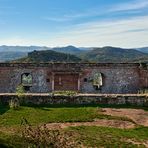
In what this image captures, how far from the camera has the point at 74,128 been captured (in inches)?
714

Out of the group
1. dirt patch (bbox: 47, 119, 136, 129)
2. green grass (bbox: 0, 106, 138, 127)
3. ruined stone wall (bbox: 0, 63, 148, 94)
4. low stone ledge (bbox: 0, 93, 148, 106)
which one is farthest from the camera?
ruined stone wall (bbox: 0, 63, 148, 94)

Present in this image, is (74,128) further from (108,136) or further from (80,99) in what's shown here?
(80,99)

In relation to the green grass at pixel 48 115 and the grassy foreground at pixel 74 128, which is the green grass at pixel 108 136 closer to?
the grassy foreground at pixel 74 128

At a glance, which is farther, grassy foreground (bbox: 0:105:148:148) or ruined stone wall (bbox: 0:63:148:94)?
ruined stone wall (bbox: 0:63:148:94)

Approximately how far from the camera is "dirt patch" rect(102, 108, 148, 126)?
20.2m

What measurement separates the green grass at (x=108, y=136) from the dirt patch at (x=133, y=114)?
1.59m

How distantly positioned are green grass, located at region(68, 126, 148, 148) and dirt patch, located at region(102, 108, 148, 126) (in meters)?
1.59

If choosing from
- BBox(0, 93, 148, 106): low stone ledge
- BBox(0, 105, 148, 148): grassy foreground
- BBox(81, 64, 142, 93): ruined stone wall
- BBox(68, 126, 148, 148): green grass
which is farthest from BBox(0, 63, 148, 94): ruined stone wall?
BBox(68, 126, 148, 148): green grass

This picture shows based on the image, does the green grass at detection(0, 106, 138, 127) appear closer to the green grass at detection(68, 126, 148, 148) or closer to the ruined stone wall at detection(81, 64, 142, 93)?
the green grass at detection(68, 126, 148, 148)

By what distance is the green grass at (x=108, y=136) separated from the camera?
52.0 ft

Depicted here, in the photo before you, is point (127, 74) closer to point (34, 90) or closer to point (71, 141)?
point (34, 90)

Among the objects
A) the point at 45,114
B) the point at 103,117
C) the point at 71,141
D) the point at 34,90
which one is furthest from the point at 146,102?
the point at 34,90

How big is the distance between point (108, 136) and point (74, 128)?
1827mm

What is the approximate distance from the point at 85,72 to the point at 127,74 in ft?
11.1
